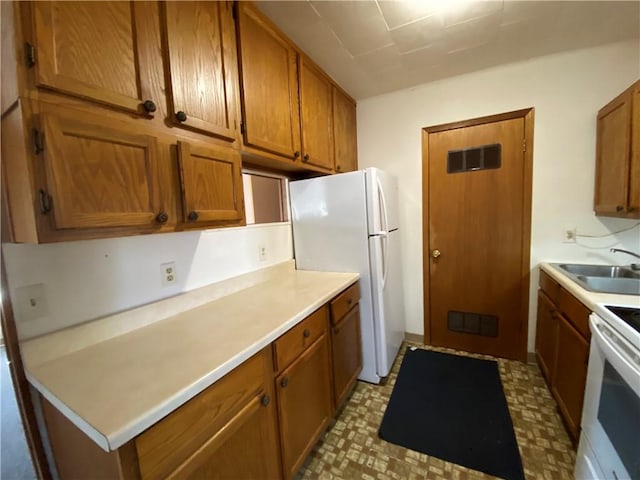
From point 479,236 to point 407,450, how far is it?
167 cm

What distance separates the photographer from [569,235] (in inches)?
79.1

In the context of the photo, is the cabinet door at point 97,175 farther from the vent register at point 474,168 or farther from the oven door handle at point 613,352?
the vent register at point 474,168

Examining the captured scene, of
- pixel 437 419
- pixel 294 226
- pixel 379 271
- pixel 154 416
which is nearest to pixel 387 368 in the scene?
pixel 437 419

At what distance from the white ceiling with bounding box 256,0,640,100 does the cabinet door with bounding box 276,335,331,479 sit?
177cm

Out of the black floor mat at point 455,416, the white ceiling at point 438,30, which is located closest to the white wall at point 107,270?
the white ceiling at point 438,30

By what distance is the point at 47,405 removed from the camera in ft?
3.08

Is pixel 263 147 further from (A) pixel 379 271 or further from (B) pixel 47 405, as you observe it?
(B) pixel 47 405

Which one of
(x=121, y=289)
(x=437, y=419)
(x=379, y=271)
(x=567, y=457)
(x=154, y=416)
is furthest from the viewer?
(x=379, y=271)

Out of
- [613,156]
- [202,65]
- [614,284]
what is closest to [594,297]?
[614,284]

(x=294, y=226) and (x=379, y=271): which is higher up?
(x=294, y=226)

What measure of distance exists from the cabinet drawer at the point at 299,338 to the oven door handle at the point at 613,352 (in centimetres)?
115

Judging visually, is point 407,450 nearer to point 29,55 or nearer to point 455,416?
point 455,416

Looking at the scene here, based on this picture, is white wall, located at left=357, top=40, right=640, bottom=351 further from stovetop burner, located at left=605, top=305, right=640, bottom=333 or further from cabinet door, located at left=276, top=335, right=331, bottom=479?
cabinet door, located at left=276, top=335, right=331, bottom=479

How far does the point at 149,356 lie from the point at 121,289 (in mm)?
388
